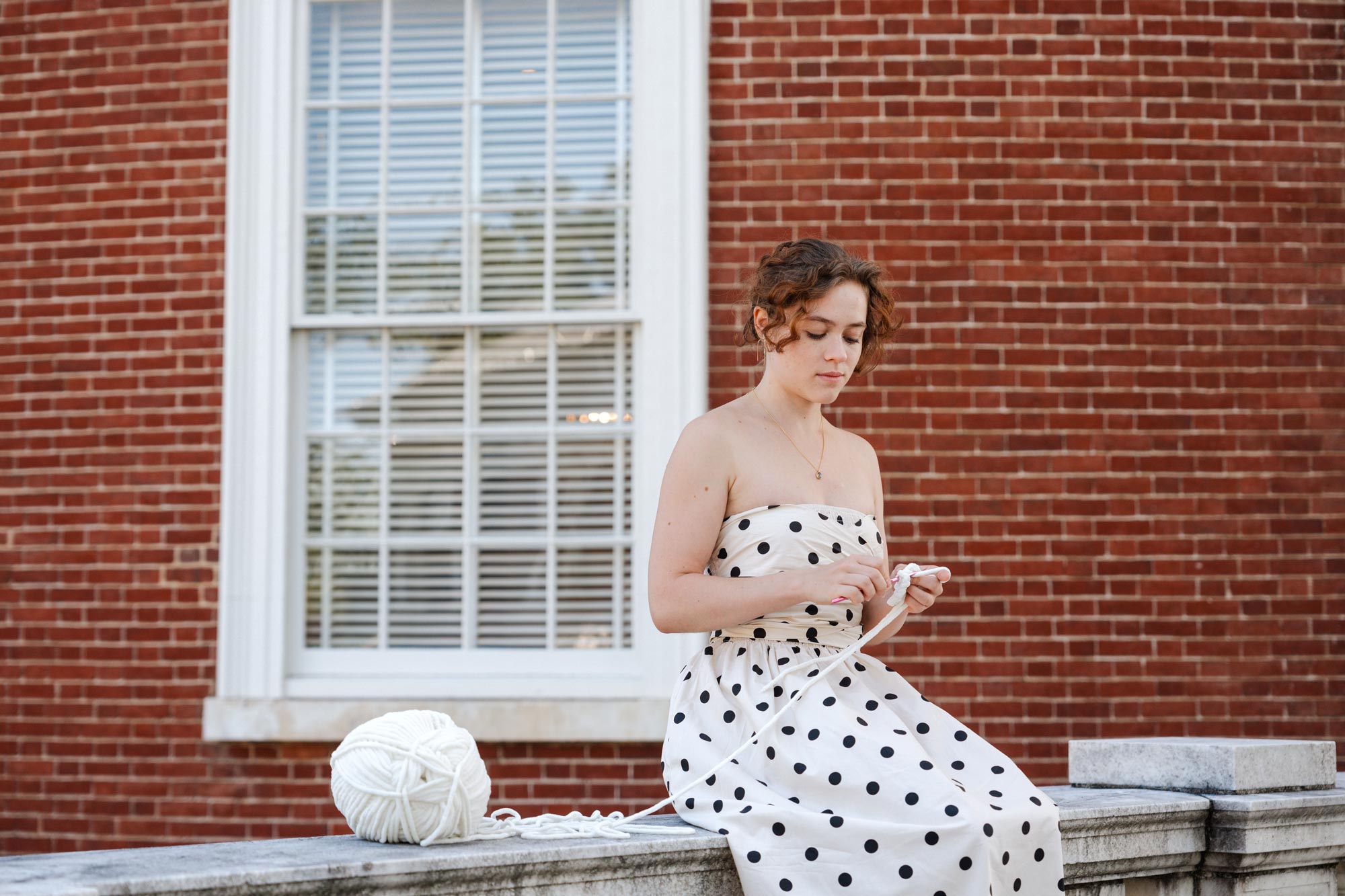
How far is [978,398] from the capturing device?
5.39 metres

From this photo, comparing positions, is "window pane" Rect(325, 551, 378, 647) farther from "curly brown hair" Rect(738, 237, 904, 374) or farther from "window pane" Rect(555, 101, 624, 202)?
"curly brown hair" Rect(738, 237, 904, 374)

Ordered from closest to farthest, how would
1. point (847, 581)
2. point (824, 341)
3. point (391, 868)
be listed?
point (391, 868) < point (847, 581) < point (824, 341)

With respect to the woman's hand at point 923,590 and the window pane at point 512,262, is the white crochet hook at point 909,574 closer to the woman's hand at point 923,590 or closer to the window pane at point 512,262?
the woman's hand at point 923,590

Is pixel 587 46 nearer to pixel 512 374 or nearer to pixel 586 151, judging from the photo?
pixel 586 151

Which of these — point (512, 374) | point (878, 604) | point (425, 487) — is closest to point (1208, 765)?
point (878, 604)

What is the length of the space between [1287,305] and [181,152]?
448cm

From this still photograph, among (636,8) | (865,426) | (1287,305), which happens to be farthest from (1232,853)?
(636,8)

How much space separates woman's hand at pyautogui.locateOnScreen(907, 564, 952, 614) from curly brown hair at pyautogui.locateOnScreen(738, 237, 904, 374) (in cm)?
52

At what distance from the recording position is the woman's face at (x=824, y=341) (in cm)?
278

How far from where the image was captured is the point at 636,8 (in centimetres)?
556

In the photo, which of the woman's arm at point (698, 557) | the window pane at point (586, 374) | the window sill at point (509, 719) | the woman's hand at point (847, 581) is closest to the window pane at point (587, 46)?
the window pane at point (586, 374)

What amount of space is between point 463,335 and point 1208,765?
3.46 metres

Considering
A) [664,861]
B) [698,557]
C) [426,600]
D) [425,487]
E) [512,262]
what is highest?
[512,262]

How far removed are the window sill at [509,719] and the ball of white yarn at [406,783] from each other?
2917 mm
